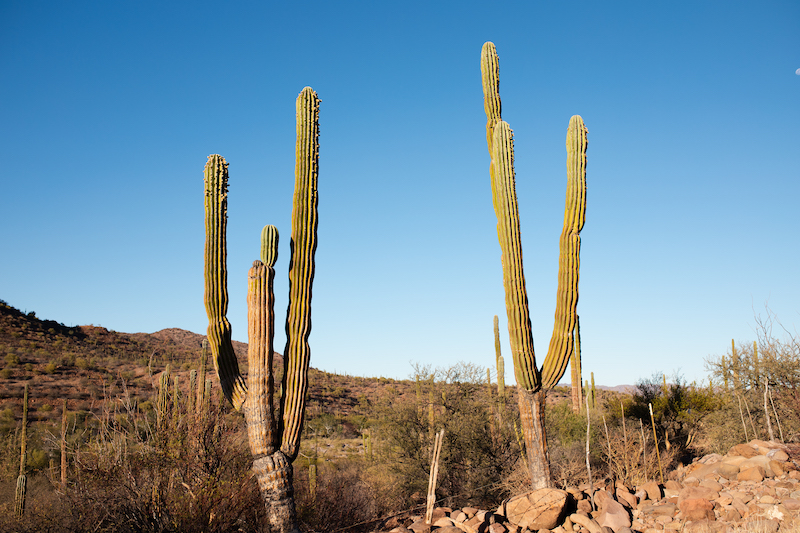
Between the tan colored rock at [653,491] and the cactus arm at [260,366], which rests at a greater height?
the cactus arm at [260,366]

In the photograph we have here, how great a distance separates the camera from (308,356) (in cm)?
887

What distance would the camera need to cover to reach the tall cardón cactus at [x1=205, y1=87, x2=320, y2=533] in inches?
322

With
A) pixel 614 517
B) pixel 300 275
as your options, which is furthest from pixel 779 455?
pixel 300 275

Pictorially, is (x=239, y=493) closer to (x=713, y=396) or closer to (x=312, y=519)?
(x=312, y=519)

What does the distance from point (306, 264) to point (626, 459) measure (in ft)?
29.0

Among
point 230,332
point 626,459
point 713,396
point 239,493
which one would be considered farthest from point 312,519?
point 713,396

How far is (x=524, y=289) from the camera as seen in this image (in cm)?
1022

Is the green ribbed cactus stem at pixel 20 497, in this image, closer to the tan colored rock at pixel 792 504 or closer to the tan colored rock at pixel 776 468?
the tan colored rock at pixel 792 504

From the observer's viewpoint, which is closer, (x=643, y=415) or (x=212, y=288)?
(x=212, y=288)

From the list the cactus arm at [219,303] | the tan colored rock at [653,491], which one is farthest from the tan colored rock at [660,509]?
the cactus arm at [219,303]

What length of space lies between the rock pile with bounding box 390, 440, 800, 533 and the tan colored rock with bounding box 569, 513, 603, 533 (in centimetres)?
1

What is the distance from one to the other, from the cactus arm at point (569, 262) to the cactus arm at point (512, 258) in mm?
438

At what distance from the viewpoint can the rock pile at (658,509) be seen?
8.73m

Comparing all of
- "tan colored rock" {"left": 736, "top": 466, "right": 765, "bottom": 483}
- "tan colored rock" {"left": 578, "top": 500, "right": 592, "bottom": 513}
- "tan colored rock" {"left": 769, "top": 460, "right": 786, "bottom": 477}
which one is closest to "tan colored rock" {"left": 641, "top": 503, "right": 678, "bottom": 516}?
"tan colored rock" {"left": 578, "top": 500, "right": 592, "bottom": 513}
